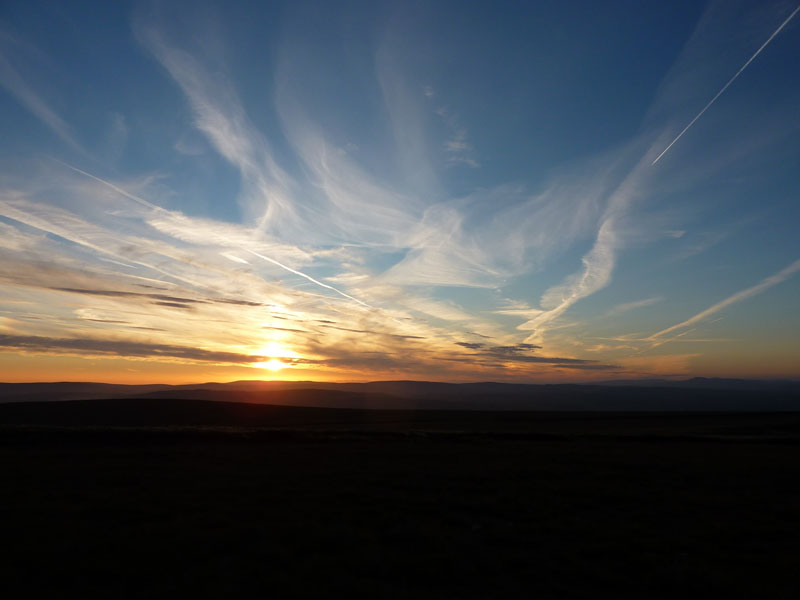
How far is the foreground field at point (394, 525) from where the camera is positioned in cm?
916

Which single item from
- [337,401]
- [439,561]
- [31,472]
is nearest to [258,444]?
[31,472]

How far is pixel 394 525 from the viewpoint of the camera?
1307cm

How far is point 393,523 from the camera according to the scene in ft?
43.5

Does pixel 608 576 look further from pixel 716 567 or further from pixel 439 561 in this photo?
pixel 439 561

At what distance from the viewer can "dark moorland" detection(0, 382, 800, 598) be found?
915 centimetres

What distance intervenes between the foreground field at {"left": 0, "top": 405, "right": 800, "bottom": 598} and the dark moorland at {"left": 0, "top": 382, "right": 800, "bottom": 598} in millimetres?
63

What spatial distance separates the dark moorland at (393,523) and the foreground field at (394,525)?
0.21ft

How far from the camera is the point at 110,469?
67.8 ft

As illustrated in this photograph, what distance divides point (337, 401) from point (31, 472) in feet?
517

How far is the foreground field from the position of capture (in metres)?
9.16

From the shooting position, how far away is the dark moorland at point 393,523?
9.15m

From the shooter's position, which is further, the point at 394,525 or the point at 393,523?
the point at 393,523

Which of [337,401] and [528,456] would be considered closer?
[528,456]

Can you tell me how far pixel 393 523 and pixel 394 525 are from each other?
0.64ft
